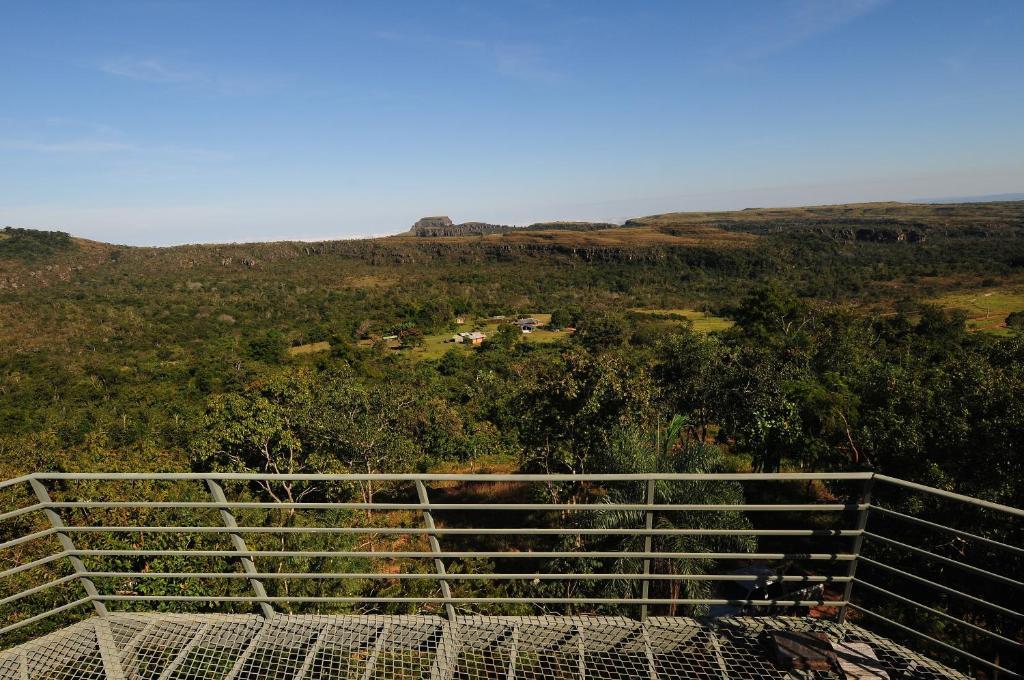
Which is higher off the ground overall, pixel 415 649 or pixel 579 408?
pixel 415 649

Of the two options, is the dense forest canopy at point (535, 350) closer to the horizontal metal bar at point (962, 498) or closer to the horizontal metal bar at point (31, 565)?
the horizontal metal bar at point (962, 498)

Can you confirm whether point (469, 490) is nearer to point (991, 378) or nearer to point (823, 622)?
point (991, 378)

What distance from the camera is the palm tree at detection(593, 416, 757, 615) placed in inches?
267

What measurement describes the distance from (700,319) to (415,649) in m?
83.3

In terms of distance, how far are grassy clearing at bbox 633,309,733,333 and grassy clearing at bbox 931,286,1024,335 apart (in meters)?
24.1

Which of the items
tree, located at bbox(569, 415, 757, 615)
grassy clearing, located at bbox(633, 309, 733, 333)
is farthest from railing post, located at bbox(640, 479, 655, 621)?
grassy clearing, located at bbox(633, 309, 733, 333)

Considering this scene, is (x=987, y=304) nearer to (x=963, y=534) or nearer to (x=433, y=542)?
(x=963, y=534)

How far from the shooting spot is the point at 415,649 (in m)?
3.17

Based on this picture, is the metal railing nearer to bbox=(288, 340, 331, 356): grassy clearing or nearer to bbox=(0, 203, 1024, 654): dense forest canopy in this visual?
bbox=(0, 203, 1024, 654): dense forest canopy

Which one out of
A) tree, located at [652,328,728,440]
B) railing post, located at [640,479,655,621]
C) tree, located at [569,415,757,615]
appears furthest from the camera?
tree, located at [652,328,728,440]

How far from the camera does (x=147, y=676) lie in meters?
3.04

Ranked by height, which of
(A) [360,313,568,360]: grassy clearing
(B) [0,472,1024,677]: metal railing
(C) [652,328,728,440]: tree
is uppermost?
(B) [0,472,1024,677]: metal railing

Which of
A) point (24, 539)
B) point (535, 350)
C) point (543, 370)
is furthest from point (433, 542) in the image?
point (535, 350)

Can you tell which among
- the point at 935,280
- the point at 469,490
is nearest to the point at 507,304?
the point at 935,280
